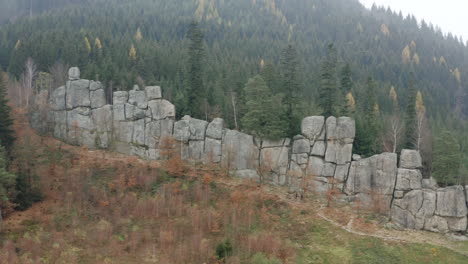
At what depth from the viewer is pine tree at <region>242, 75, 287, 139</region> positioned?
168 ft

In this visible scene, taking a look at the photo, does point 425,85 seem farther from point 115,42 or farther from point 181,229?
point 181,229

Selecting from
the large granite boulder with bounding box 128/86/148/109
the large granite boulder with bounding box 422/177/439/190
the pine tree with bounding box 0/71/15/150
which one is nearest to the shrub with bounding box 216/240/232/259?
the large granite boulder with bounding box 422/177/439/190

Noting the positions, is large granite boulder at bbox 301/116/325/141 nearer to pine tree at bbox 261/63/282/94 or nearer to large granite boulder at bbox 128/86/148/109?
pine tree at bbox 261/63/282/94

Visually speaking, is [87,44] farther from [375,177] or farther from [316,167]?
[375,177]

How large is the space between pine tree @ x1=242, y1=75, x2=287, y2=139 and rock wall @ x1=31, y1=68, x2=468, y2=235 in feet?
5.13

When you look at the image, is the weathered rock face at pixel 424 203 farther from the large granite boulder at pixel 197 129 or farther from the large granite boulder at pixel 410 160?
the large granite boulder at pixel 197 129

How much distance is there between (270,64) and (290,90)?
797 cm

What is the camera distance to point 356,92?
276ft

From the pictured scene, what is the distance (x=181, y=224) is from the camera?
122 feet

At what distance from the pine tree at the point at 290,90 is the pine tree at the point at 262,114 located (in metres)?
1.48

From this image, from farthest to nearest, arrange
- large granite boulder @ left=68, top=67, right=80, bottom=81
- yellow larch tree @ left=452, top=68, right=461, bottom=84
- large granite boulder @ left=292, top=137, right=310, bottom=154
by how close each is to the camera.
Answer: yellow larch tree @ left=452, top=68, right=461, bottom=84, large granite boulder @ left=68, top=67, right=80, bottom=81, large granite boulder @ left=292, top=137, right=310, bottom=154

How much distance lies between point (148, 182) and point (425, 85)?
92369mm

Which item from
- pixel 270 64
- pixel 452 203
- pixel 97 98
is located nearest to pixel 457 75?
pixel 270 64

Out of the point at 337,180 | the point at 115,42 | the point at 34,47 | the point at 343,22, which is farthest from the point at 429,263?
the point at 343,22
